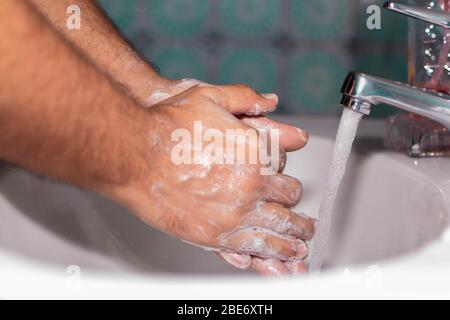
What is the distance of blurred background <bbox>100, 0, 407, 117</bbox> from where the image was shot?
3.04 ft

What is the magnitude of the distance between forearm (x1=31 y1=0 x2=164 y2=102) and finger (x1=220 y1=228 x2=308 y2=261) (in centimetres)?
17

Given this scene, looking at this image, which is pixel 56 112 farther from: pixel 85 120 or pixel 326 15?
pixel 326 15

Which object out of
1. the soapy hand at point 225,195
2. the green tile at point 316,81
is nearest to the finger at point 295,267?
the soapy hand at point 225,195

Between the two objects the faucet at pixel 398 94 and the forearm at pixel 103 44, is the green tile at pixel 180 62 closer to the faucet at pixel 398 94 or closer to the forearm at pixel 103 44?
the forearm at pixel 103 44

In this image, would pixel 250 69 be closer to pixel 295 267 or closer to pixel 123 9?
pixel 123 9

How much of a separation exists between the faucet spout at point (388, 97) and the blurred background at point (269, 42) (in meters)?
0.37

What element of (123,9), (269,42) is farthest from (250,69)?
(123,9)

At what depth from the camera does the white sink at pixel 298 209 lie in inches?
23.1

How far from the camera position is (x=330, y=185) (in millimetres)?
595

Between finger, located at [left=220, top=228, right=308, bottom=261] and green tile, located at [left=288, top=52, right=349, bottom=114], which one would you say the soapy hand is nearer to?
finger, located at [left=220, top=228, right=308, bottom=261]

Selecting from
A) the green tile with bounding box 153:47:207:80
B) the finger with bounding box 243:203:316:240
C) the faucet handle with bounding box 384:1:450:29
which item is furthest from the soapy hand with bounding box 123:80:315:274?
the green tile with bounding box 153:47:207:80

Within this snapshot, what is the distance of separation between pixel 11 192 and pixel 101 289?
0.30 metres

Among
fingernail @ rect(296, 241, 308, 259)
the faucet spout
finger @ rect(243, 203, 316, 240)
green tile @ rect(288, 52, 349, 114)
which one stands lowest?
fingernail @ rect(296, 241, 308, 259)

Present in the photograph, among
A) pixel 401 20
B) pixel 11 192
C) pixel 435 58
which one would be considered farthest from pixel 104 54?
pixel 401 20
